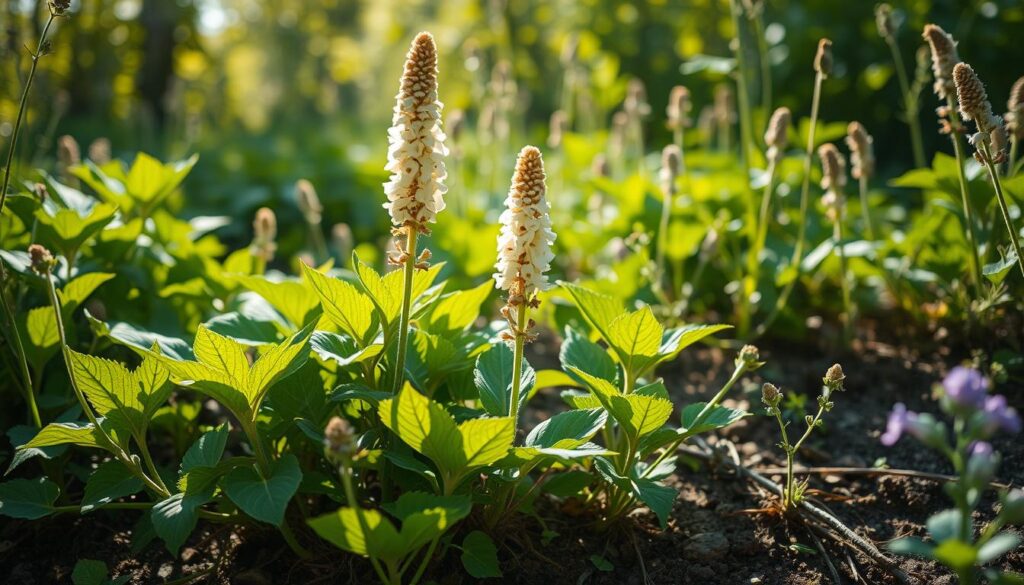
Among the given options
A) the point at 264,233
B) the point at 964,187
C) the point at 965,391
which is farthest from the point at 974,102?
the point at 264,233

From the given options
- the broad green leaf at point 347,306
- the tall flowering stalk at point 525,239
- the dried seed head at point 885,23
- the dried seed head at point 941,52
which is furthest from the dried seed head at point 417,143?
the dried seed head at point 885,23

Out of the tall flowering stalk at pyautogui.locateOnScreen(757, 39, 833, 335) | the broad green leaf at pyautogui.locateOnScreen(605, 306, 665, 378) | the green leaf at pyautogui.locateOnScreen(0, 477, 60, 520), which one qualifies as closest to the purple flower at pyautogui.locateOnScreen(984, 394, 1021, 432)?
the broad green leaf at pyautogui.locateOnScreen(605, 306, 665, 378)

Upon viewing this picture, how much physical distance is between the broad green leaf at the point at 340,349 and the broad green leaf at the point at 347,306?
3cm

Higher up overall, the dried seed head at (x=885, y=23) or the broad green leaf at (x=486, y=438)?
the dried seed head at (x=885, y=23)

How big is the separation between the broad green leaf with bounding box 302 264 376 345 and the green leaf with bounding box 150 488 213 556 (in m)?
0.48

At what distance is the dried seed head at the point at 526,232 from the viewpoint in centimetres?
158

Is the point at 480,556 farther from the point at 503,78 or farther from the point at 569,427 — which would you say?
the point at 503,78

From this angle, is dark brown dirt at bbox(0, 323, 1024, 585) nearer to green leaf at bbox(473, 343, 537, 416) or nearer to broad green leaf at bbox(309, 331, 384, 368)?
green leaf at bbox(473, 343, 537, 416)

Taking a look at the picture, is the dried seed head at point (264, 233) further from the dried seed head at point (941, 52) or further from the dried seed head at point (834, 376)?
the dried seed head at point (941, 52)

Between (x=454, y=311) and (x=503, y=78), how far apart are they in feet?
7.03

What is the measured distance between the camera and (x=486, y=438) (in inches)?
64.1

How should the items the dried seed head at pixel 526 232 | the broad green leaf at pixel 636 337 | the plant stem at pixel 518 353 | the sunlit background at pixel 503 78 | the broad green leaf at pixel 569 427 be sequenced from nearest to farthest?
the dried seed head at pixel 526 232, the plant stem at pixel 518 353, the broad green leaf at pixel 569 427, the broad green leaf at pixel 636 337, the sunlit background at pixel 503 78

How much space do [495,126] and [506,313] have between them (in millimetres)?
2924

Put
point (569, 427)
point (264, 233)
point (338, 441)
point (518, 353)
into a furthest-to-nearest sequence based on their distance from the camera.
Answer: point (264, 233), point (569, 427), point (518, 353), point (338, 441)
